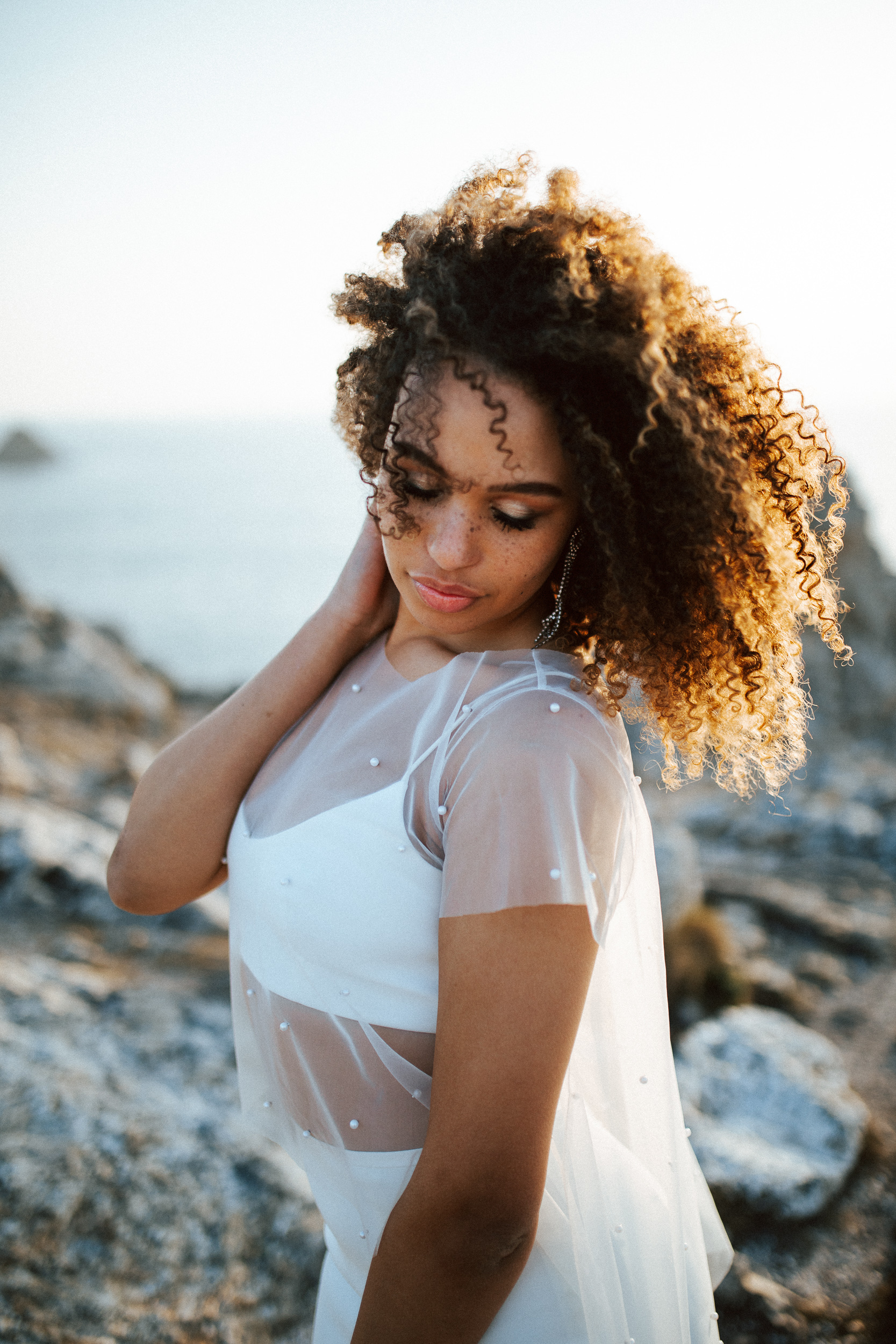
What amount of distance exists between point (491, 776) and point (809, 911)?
4857mm

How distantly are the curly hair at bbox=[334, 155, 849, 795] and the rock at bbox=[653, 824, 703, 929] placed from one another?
3.06 metres

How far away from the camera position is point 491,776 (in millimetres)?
1189

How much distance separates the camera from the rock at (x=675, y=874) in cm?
446

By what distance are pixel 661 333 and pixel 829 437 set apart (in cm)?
50

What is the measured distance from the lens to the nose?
1.32 meters

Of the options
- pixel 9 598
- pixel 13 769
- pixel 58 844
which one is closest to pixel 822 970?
pixel 58 844

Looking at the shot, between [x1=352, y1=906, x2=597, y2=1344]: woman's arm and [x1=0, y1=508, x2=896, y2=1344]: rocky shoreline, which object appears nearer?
[x1=352, y1=906, x2=597, y2=1344]: woman's arm

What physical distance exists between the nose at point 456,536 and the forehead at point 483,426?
6cm

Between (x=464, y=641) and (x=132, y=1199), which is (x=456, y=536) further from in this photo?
(x=132, y=1199)

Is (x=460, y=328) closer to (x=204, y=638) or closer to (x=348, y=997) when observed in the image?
(x=348, y=997)

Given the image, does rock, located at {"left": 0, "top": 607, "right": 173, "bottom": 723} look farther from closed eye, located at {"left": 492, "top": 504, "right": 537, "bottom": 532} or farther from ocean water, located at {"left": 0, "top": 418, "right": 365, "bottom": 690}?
closed eye, located at {"left": 492, "top": 504, "right": 537, "bottom": 532}

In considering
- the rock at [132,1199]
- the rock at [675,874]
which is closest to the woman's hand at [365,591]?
the rock at [132,1199]

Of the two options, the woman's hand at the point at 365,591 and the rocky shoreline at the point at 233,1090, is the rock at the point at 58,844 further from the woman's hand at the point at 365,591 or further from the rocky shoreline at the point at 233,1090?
the woman's hand at the point at 365,591

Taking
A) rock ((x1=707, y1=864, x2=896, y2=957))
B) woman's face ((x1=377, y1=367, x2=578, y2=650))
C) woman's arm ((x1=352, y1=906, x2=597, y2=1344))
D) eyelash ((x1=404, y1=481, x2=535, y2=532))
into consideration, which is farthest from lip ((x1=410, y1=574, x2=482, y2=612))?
rock ((x1=707, y1=864, x2=896, y2=957))
